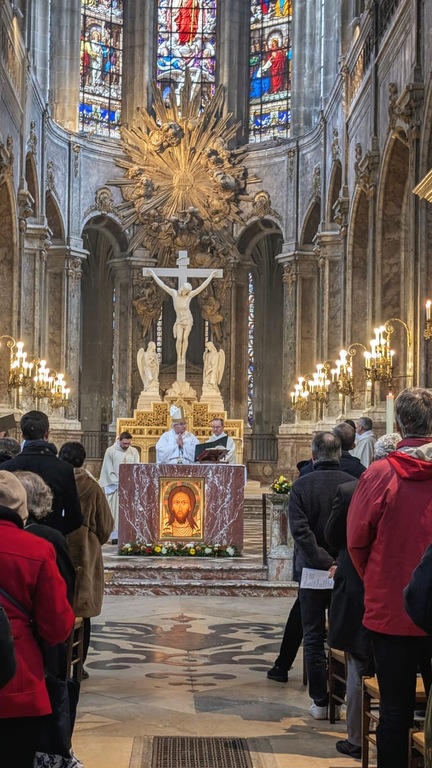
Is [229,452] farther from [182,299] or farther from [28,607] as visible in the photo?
[28,607]

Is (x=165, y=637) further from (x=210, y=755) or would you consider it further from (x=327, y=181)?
(x=327, y=181)

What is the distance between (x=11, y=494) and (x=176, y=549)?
392 inches

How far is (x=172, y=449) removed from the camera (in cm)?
1550

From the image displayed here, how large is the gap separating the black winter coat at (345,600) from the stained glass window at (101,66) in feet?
85.4

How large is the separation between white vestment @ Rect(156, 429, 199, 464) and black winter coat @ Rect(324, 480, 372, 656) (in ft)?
31.6

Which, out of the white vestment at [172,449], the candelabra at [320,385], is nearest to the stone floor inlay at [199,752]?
the white vestment at [172,449]

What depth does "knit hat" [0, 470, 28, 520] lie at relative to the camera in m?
3.83

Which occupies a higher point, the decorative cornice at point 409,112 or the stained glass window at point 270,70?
the stained glass window at point 270,70

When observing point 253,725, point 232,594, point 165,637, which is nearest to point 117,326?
point 232,594

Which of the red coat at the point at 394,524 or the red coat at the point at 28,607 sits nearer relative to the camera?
the red coat at the point at 28,607

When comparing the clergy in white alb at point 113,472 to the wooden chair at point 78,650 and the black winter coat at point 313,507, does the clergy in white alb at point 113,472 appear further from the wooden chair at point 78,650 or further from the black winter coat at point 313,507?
the black winter coat at point 313,507

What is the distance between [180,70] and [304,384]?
34.7 ft

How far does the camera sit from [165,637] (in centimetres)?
932

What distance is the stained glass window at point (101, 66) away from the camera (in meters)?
30.8
